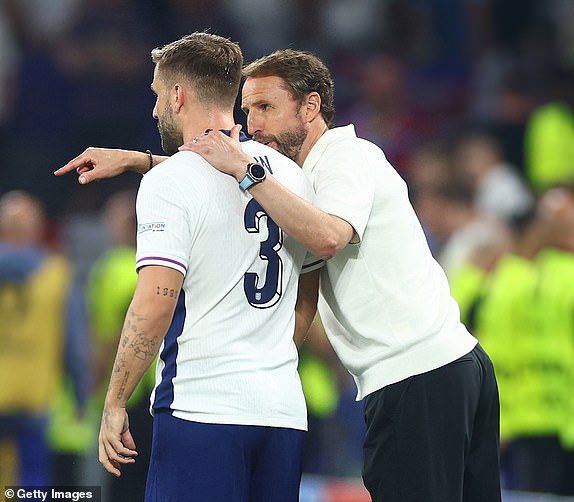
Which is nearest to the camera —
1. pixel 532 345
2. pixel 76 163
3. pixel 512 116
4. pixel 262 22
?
pixel 76 163

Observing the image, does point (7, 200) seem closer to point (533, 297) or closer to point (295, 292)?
point (533, 297)

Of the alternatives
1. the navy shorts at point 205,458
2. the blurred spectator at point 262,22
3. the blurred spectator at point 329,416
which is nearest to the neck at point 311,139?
the navy shorts at point 205,458

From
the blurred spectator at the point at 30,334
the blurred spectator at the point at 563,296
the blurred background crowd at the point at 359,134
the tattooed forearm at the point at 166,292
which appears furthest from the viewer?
the blurred spectator at the point at 30,334

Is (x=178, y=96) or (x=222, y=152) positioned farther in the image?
(x=178, y=96)

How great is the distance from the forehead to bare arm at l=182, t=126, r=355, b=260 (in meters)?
0.33

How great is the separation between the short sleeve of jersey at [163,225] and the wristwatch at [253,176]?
0.17 meters

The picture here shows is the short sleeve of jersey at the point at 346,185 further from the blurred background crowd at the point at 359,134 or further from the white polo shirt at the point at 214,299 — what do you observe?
the blurred background crowd at the point at 359,134

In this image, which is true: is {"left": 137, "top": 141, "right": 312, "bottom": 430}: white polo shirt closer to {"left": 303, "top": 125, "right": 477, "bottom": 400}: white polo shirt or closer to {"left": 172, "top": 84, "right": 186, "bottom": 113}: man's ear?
{"left": 172, "top": 84, "right": 186, "bottom": 113}: man's ear

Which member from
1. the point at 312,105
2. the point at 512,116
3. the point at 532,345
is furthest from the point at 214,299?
the point at 512,116

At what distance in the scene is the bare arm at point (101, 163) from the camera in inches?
143

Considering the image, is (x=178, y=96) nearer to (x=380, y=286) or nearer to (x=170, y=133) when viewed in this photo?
(x=170, y=133)

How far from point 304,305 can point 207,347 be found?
0.53m

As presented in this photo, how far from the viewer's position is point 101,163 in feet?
12.2

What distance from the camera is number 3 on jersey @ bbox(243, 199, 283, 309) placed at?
328 centimetres
